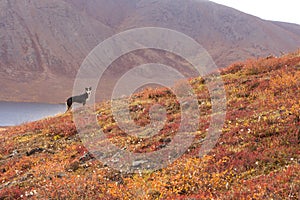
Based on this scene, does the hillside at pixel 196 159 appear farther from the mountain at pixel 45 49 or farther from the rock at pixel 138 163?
the mountain at pixel 45 49

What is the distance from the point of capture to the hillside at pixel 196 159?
820 centimetres

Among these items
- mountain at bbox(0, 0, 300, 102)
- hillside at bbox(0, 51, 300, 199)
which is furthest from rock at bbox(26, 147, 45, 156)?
mountain at bbox(0, 0, 300, 102)

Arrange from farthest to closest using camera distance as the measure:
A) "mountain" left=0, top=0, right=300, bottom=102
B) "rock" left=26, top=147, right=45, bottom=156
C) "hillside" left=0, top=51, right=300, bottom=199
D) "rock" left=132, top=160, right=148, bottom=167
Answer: "mountain" left=0, top=0, right=300, bottom=102
"rock" left=26, top=147, right=45, bottom=156
"rock" left=132, top=160, right=148, bottom=167
"hillside" left=0, top=51, right=300, bottom=199

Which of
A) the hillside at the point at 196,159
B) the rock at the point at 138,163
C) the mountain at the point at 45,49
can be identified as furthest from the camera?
the mountain at the point at 45,49

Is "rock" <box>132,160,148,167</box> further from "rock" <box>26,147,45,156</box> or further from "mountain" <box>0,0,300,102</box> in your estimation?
"mountain" <box>0,0,300,102</box>

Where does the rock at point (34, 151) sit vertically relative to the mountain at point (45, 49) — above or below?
below

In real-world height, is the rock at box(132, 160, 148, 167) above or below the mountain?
below

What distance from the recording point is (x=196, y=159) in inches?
397

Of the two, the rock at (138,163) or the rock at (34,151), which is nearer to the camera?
the rock at (138,163)

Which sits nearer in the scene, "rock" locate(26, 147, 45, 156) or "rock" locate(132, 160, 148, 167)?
"rock" locate(132, 160, 148, 167)

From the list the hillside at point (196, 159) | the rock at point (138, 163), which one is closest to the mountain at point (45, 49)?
the hillside at point (196, 159)

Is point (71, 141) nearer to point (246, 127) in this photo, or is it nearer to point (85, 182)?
point (85, 182)

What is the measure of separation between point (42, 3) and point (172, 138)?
18866 cm

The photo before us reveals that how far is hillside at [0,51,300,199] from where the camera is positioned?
8.20 metres
